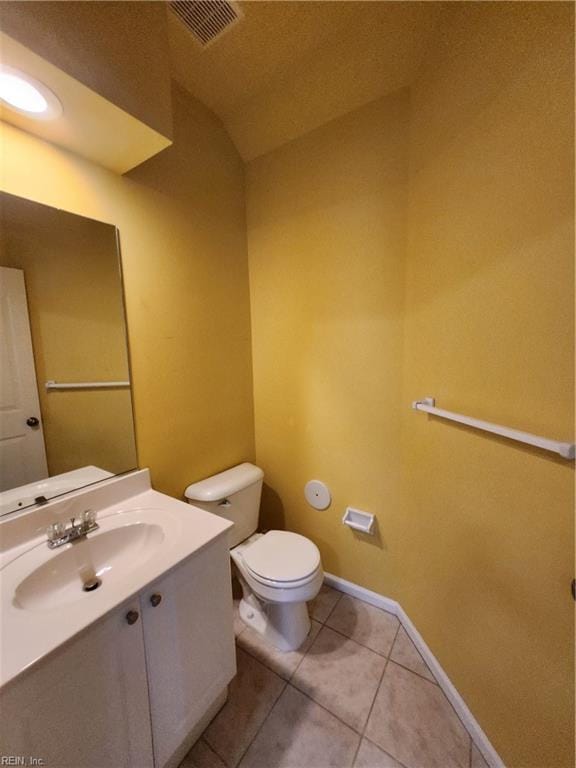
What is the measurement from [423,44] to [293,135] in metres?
0.63

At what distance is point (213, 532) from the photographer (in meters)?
0.99

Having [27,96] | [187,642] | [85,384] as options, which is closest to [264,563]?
[187,642]

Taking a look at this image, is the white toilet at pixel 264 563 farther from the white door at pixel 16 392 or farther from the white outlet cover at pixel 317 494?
the white door at pixel 16 392

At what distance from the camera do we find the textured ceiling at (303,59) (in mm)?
1068

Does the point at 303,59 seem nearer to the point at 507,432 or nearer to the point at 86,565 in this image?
the point at 507,432

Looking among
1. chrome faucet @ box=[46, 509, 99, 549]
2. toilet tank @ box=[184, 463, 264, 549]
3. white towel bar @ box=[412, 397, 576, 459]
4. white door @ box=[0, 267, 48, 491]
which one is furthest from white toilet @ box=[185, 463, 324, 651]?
white towel bar @ box=[412, 397, 576, 459]

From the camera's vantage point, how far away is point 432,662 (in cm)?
125

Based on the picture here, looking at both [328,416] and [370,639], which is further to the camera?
[328,416]

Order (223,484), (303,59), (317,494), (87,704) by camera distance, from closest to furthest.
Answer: (87,704)
(303,59)
(223,484)
(317,494)

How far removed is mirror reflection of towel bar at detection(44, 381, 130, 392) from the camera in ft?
3.39

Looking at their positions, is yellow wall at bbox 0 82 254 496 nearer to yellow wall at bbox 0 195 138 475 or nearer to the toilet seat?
yellow wall at bbox 0 195 138 475

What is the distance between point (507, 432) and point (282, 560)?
3.58ft

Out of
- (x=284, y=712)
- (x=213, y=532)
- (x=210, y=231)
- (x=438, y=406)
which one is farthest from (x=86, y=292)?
(x=284, y=712)

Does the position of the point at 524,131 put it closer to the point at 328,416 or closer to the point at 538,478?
the point at 538,478
